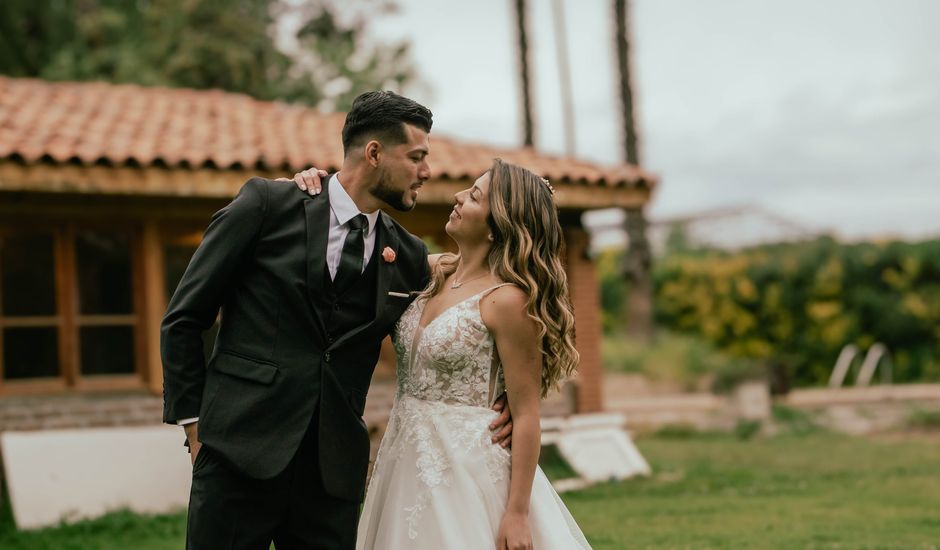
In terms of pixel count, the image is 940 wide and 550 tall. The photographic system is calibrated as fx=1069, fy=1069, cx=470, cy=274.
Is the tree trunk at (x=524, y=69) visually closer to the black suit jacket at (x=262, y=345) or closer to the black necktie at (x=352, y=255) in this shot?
the black necktie at (x=352, y=255)

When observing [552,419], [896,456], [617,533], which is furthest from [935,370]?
[617,533]

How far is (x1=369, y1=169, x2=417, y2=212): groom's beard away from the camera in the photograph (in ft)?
10.6

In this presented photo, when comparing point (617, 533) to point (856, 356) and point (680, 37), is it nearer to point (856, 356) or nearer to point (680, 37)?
point (856, 356)

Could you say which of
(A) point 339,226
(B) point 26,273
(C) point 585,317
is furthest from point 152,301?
(A) point 339,226

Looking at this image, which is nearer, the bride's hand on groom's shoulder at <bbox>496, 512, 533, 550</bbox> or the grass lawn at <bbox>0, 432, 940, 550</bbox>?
the bride's hand on groom's shoulder at <bbox>496, 512, 533, 550</bbox>

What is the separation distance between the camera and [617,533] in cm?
687

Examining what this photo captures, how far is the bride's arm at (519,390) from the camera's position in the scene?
3254 millimetres

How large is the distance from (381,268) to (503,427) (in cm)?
64

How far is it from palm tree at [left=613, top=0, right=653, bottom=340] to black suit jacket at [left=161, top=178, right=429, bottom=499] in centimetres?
1473

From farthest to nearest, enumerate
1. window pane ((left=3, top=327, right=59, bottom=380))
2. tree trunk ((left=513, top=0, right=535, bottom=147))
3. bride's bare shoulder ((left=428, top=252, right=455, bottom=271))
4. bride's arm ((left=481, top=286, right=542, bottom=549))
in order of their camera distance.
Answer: tree trunk ((left=513, top=0, right=535, bottom=147)) < window pane ((left=3, top=327, right=59, bottom=380)) < bride's bare shoulder ((left=428, top=252, right=455, bottom=271)) < bride's arm ((left=481, top=286, right=542, bottom=549))

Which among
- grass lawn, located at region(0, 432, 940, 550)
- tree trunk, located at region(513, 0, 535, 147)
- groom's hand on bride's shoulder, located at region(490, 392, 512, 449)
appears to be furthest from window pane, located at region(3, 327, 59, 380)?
tree trunk, located at region(513, 0, 535, 147)

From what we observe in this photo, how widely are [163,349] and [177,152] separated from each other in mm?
5870

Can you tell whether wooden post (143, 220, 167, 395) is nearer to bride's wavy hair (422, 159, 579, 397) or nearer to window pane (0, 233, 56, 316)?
window pane (0, 233, 56, 316)

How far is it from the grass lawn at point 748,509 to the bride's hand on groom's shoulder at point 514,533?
328 centimetres
